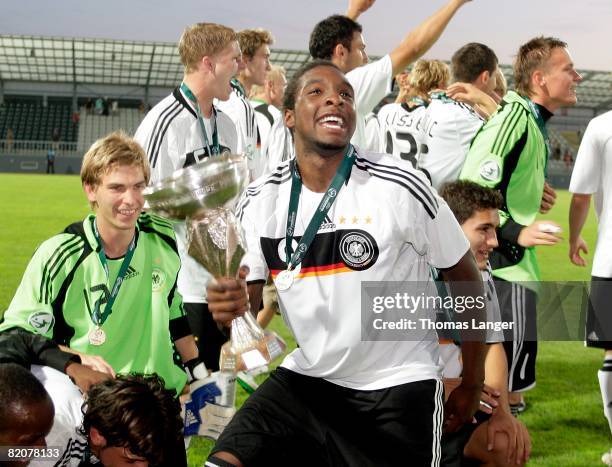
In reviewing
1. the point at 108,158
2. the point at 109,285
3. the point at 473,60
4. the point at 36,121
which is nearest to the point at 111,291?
the point at 109,285

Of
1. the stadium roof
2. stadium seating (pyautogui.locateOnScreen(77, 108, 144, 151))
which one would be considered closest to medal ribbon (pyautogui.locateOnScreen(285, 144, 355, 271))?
the stadium roof

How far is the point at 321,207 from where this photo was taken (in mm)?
2723

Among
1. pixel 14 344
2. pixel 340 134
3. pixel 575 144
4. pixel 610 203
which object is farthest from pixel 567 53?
pixel 575 144

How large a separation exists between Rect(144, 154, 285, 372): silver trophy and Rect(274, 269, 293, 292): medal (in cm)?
17

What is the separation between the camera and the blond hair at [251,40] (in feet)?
21.1

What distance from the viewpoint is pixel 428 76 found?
257 inches

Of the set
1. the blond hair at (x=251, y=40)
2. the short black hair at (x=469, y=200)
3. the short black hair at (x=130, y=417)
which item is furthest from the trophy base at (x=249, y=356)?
the blond hair at (x=251, y=40)

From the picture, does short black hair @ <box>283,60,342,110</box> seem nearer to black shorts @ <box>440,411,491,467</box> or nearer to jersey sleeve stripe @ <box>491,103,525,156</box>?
black shorts @ <box>440,411,491,467</box>

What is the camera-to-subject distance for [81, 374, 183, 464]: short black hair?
2.78 metres

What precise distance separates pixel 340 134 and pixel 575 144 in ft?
A: 185

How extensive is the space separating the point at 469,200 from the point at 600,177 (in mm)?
1322

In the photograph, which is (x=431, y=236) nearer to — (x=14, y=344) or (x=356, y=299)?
(x=356, y=299)

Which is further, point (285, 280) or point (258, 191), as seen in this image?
point (258, 191)

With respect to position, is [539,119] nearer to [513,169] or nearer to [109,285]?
[513,169]
